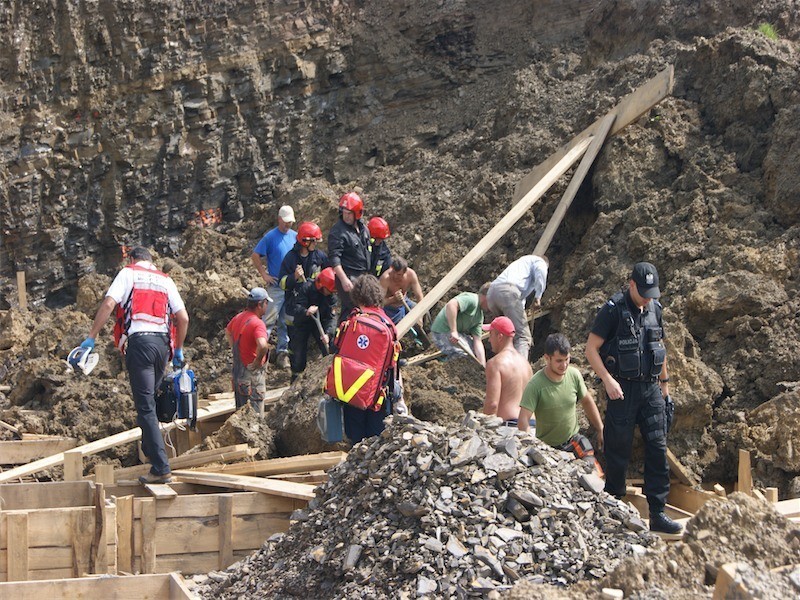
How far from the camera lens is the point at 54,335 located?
13.9 m

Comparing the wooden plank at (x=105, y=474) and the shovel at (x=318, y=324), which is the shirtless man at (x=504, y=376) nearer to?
the wooden plank at (x=105, y=474)

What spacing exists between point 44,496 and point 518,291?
4.31m

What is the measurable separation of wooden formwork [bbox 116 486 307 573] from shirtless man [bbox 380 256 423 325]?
11.0 ft

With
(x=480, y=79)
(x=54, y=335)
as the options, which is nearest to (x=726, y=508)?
(x=54, y=335)

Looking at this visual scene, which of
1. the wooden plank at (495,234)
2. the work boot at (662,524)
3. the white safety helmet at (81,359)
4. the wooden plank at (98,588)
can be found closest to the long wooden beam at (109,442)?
the white safety helmet at (81,359)

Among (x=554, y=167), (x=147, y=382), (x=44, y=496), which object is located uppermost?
(x=554, y=167)

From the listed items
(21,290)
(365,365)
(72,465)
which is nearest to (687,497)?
(365,365)

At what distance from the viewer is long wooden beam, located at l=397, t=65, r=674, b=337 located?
1159 centimetres

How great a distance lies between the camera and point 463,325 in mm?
10125

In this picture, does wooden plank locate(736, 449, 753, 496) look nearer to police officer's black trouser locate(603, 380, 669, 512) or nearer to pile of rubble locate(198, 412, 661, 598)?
police officer's black trouser locate(603, 380, 669, 512)

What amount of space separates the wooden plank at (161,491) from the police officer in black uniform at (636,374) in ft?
10.3

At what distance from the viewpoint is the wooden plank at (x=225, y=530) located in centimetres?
794

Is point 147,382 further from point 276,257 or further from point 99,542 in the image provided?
point 276,257

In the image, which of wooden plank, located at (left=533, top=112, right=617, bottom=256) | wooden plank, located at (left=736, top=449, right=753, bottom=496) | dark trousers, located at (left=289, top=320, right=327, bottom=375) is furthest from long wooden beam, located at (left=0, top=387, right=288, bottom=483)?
wooden plank, located at (left=736, top=449, right=753, bottom=496)
